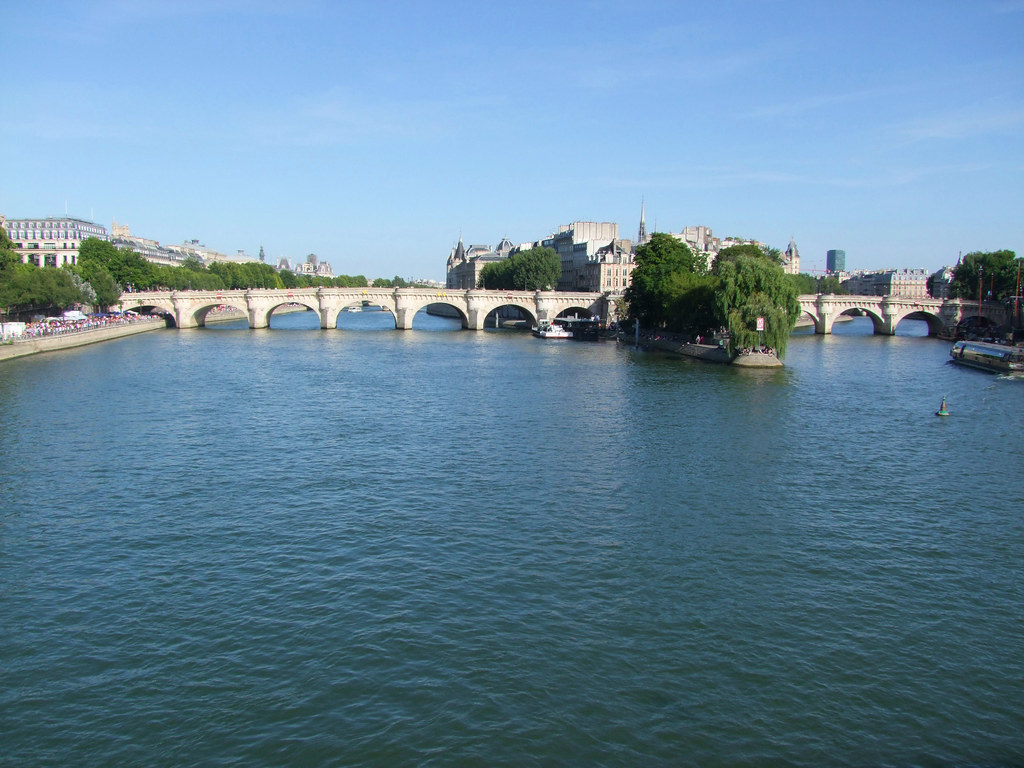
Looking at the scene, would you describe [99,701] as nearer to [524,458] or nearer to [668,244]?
[524,458]

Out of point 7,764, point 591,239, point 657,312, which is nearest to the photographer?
point 7,764

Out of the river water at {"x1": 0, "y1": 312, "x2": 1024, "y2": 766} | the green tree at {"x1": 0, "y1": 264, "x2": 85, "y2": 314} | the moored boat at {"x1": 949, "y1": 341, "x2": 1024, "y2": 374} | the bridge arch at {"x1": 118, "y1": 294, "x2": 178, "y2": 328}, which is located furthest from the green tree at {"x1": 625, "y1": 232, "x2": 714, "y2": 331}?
the green tree at {"x1": 0, "y1": 264, "x2": 85, "y2": 314}

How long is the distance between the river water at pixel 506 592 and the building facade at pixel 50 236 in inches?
4213

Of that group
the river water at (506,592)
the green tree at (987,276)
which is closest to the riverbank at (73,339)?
the river water at (506,592)

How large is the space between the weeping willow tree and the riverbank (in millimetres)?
45302

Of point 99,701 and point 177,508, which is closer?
point 99,701

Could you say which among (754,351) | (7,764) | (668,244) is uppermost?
(668,244)

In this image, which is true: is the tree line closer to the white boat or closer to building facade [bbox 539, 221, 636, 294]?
the white boat

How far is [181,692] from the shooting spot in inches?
484

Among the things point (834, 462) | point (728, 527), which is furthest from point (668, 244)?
point (728, 527)

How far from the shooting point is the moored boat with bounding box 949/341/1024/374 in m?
53.5

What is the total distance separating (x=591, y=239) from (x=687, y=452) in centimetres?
11452

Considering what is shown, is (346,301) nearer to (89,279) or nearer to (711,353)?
(89,279)

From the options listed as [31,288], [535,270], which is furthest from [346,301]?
[31,288]
